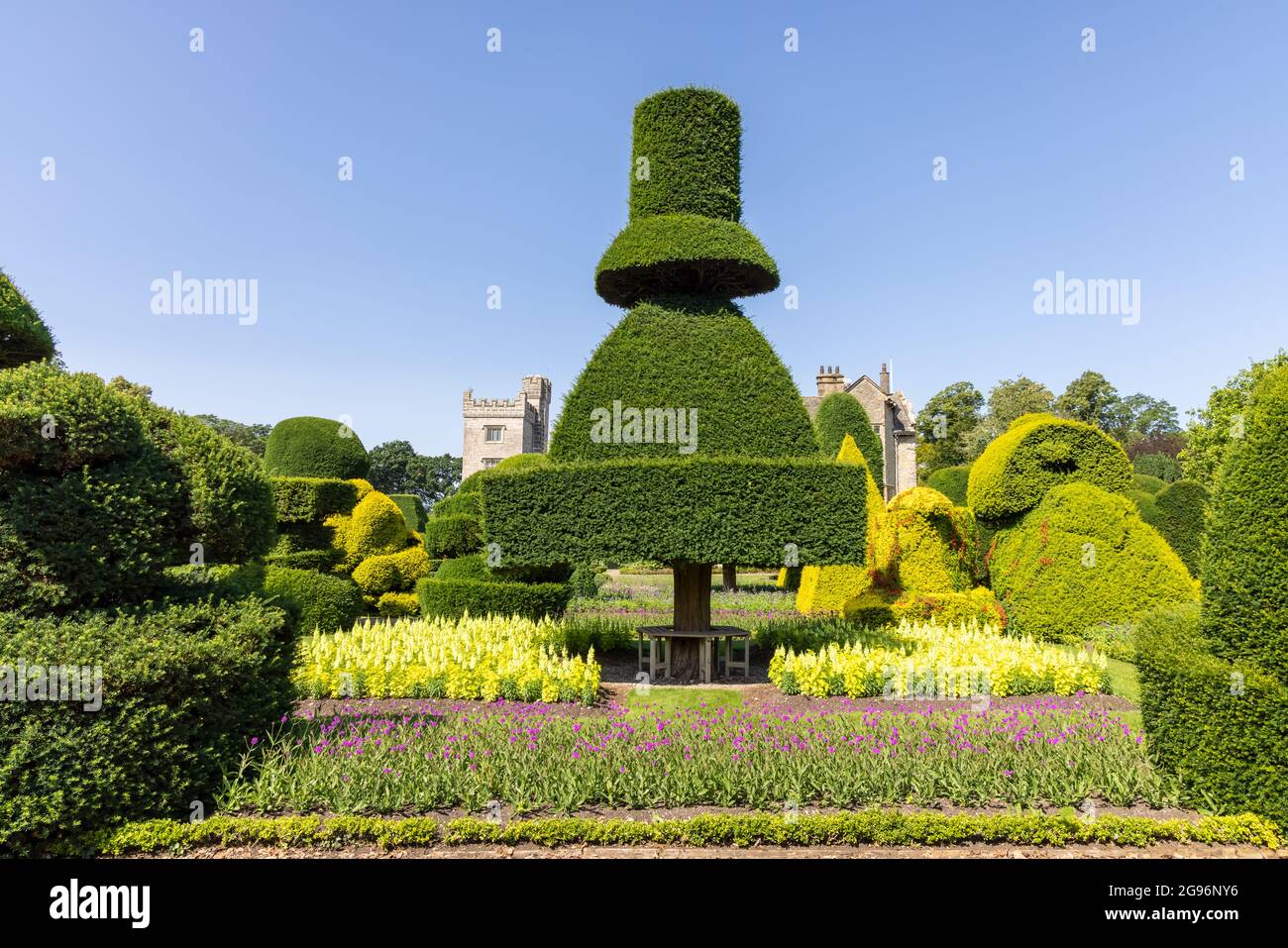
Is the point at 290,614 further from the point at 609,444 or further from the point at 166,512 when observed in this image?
the point at 609,444

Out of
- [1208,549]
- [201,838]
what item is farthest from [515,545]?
[1208,549]

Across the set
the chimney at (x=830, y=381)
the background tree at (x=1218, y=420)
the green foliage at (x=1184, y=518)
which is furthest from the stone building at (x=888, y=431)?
the green foliage at (x=1184, y=518)

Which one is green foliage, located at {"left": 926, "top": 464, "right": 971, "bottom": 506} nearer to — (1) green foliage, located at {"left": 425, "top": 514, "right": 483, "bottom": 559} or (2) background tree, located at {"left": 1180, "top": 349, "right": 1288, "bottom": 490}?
(2) background tree, located at {"left": 1180, "top": 349, "right": 1288, "bottom": 490}

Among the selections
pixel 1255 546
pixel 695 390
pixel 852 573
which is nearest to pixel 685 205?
pixel 695 390

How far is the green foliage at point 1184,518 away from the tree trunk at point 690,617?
54.1ft

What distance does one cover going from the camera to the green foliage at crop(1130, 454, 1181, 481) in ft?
145

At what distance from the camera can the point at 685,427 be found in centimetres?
1024

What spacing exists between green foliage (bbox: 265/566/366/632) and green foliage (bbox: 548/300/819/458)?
24.5ft

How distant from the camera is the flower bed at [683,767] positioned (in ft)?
19.1

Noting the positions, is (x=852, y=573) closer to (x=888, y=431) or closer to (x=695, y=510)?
(x=695, y=510)

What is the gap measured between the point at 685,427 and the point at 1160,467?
50.0 m

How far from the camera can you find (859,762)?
626cm
